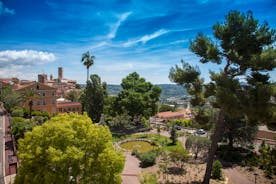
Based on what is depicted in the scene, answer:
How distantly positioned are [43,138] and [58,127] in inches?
33.1

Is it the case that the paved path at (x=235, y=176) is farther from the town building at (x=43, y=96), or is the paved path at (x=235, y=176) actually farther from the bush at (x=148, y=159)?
the town building at (x=43, y=96)

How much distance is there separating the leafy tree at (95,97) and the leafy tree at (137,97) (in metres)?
3.25

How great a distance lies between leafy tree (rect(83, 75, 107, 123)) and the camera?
35000 mm

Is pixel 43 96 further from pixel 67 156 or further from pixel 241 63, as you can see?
pixel 241 63

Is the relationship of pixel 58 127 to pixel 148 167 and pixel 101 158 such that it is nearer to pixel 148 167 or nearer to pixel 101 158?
pixel 101 158

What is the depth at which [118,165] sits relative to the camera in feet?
30.9

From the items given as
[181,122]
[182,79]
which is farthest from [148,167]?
[181,122]

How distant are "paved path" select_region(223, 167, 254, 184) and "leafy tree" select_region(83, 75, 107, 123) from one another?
79.6ft

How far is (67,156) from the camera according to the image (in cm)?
811

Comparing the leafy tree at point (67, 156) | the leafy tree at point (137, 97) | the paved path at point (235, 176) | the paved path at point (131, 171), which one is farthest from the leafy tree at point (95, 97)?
the leafy tree at point (67, 156)

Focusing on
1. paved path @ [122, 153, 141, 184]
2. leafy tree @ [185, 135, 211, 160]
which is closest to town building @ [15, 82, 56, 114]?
paved path @ [122, 153, 141, 184]

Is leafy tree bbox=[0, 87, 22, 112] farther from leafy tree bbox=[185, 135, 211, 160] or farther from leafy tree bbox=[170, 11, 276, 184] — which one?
leafy tree bbox=[170, 11, 276, 184]

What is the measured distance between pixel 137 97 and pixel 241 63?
23.0 meters

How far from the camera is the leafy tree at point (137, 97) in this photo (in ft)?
112
